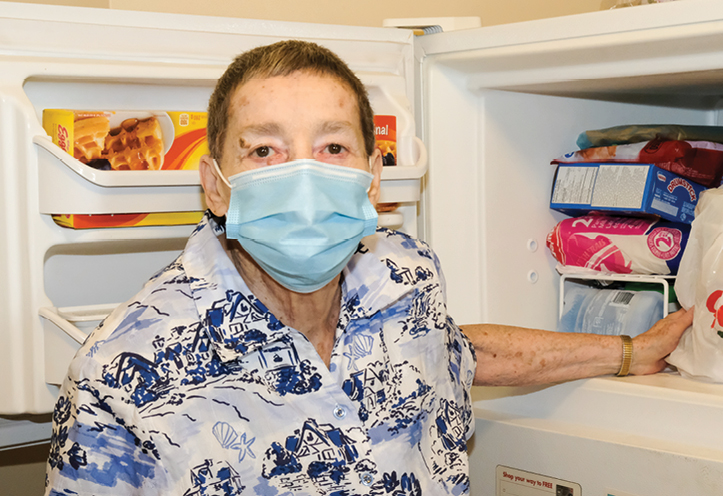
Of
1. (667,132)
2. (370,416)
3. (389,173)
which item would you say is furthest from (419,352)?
(667,132)

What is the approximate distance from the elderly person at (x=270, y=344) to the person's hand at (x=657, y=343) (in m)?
0.39

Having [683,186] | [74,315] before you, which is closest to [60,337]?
[74,315]

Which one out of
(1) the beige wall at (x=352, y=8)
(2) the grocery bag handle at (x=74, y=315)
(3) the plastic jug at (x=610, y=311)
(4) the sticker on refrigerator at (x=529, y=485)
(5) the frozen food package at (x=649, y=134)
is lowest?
(4) the sticker on refrigerator at (x=529, y=485)

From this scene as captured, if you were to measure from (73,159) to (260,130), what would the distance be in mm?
246

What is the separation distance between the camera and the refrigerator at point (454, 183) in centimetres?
96

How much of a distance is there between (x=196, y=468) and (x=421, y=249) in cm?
49

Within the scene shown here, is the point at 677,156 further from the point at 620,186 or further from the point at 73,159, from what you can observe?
the point at 73,159

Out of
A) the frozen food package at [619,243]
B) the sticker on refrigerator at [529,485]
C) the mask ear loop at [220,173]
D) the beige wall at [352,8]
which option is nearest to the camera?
the mask ear loop at [220,173]

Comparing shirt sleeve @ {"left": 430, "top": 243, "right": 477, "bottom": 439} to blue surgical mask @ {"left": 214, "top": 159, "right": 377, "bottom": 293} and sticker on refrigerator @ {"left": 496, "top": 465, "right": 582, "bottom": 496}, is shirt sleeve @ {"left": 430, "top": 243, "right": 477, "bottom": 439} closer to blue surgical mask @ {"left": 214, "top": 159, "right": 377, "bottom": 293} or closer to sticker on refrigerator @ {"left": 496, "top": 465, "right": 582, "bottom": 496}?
sticker on refrigerator @ {"left": 496, "top": 465, "right": 582, "bottom": 496}

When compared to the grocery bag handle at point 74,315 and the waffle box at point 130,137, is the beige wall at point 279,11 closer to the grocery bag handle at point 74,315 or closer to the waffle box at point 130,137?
the waffle box at point 130,137

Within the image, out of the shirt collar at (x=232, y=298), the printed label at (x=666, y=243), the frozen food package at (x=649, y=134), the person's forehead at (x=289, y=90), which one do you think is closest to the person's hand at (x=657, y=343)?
the printed label at (x=666, y=243)

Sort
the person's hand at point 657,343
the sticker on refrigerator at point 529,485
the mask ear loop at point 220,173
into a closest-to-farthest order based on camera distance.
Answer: the mask ear loop at point 220,173 < the sticker on refrigerator at point 529,485 < the person's hand at point 657,343

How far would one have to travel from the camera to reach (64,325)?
0.95 meters

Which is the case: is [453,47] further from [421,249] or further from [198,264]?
[198,264]
